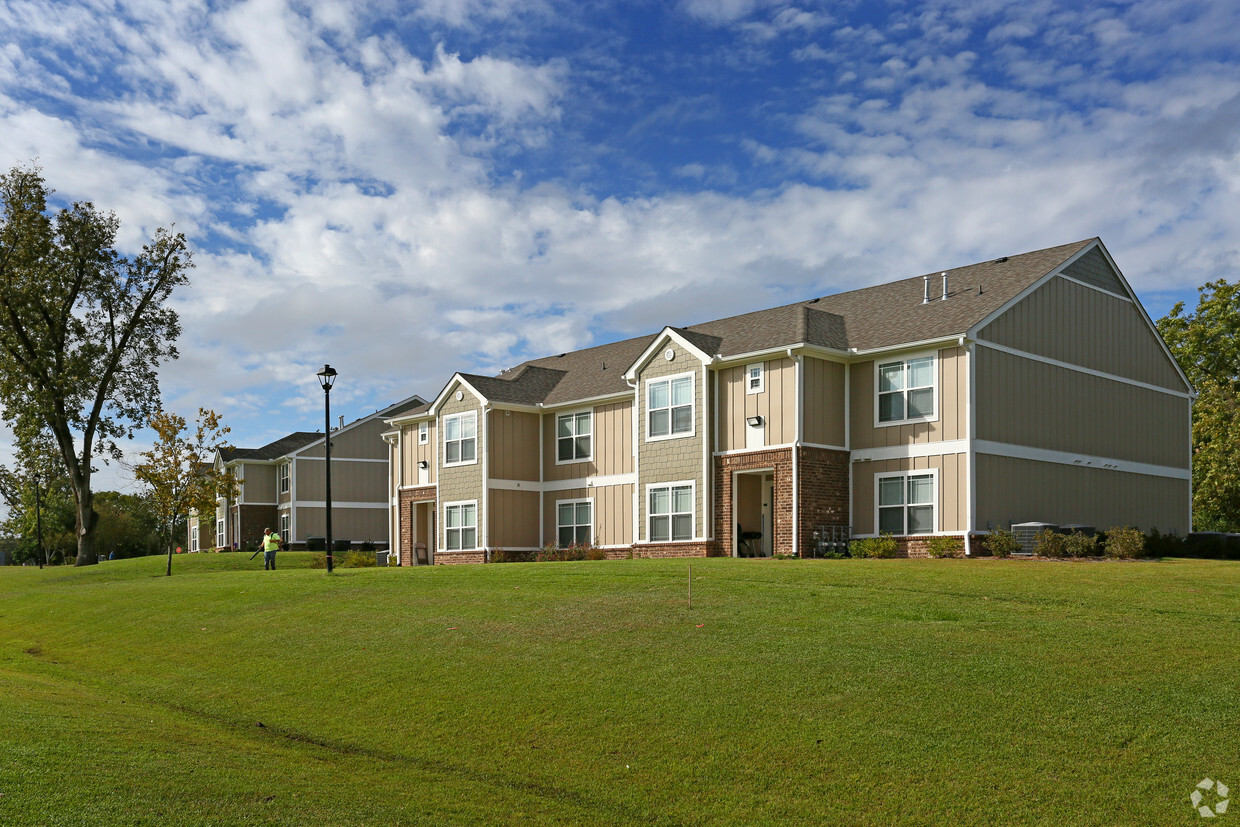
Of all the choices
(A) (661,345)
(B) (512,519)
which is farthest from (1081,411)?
(B) (512,519)

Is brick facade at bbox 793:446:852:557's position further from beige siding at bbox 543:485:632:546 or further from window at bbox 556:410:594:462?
window at bbox 556:410:594:462

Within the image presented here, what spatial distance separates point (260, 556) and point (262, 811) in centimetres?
4004

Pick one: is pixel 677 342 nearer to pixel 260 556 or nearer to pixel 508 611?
pixel 508 611

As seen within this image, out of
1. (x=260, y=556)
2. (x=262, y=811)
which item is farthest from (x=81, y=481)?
(x=262, y=811)

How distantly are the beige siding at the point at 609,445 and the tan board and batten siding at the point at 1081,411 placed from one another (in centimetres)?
1122

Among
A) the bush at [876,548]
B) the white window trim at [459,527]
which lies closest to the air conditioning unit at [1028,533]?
the bush at [876,548]

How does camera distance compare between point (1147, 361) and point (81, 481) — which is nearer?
point (1147, 361)

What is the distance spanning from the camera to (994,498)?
2419 cm

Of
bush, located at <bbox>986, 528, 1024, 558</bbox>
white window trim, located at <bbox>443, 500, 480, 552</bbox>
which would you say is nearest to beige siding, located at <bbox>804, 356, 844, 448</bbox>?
bush, located at <bbox>986, 528, 1024, 558</bbox>

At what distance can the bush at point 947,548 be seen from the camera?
23391mm

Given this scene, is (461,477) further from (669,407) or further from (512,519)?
(669,407)

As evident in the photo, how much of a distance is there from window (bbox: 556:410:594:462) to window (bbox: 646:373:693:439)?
13.6ft

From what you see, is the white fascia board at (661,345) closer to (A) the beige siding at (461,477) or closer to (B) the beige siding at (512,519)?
(A) the beige siding at (461,477)

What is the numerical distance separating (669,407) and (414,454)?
1352cm
